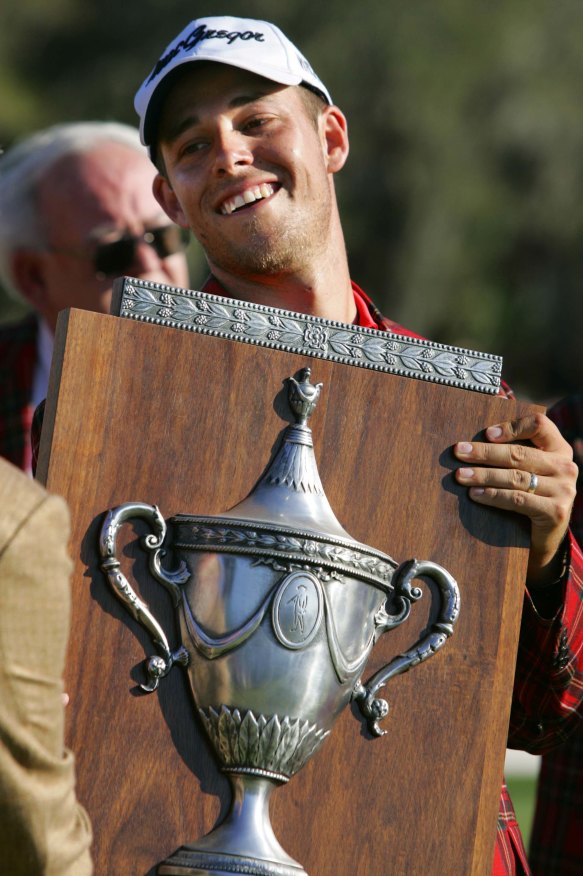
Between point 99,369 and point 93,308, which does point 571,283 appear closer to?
point 93,308

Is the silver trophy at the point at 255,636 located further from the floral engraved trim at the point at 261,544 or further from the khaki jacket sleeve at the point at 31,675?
the khaki jacket sleeve at the point at 31,675

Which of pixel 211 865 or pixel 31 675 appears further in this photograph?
pixel 211 865

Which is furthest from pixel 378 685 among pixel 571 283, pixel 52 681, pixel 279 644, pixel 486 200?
pixel 571 283

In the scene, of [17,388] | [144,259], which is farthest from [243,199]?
[17,388]

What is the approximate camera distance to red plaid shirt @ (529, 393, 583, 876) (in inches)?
160

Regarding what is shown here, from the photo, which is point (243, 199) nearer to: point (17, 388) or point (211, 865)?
point (211, 865)

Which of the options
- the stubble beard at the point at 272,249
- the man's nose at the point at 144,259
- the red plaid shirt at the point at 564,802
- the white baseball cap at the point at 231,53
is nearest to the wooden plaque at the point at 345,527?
the stubble beard at the point at 272,249

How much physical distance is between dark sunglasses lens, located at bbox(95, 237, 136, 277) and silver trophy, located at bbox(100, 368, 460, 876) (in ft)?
7.49

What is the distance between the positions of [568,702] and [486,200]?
17319 millimetres

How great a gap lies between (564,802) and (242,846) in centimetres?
205

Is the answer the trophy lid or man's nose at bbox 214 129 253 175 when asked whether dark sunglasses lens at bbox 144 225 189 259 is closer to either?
man's nose at bbox 214 129 253 175

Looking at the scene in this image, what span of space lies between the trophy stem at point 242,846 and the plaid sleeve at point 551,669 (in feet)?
2.05

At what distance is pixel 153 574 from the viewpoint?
89.2 inches

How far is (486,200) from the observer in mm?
19641
